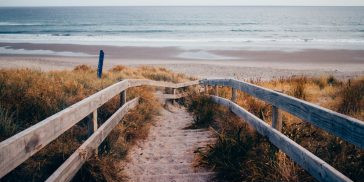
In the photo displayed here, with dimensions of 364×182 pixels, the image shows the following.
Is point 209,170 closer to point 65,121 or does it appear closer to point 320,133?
point 320,133

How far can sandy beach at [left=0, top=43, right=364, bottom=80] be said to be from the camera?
24.0m

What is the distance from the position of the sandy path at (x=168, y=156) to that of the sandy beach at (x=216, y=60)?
15.5 metres

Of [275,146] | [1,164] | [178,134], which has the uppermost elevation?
[1,164]

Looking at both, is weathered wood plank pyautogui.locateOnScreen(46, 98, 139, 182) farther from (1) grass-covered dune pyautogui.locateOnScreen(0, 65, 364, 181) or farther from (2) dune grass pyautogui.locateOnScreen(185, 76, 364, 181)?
(2) dune grass pyautogui.locateOnScreen(185, 76, 364, 181)

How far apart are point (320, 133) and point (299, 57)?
97.5 feet

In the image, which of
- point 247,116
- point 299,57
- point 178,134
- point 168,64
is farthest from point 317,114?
point 299,57

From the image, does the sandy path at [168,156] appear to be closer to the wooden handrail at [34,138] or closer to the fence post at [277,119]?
the fence post at [277,119]

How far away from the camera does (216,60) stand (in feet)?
101

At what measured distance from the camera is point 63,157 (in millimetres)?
3801

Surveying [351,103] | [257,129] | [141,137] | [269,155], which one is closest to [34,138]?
[269,155]

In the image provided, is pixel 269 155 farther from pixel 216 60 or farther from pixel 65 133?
pixel 216 60

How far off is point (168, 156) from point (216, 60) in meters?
26.1

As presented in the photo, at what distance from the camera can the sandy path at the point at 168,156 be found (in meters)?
4.18

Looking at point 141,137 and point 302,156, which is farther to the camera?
point 141,137
